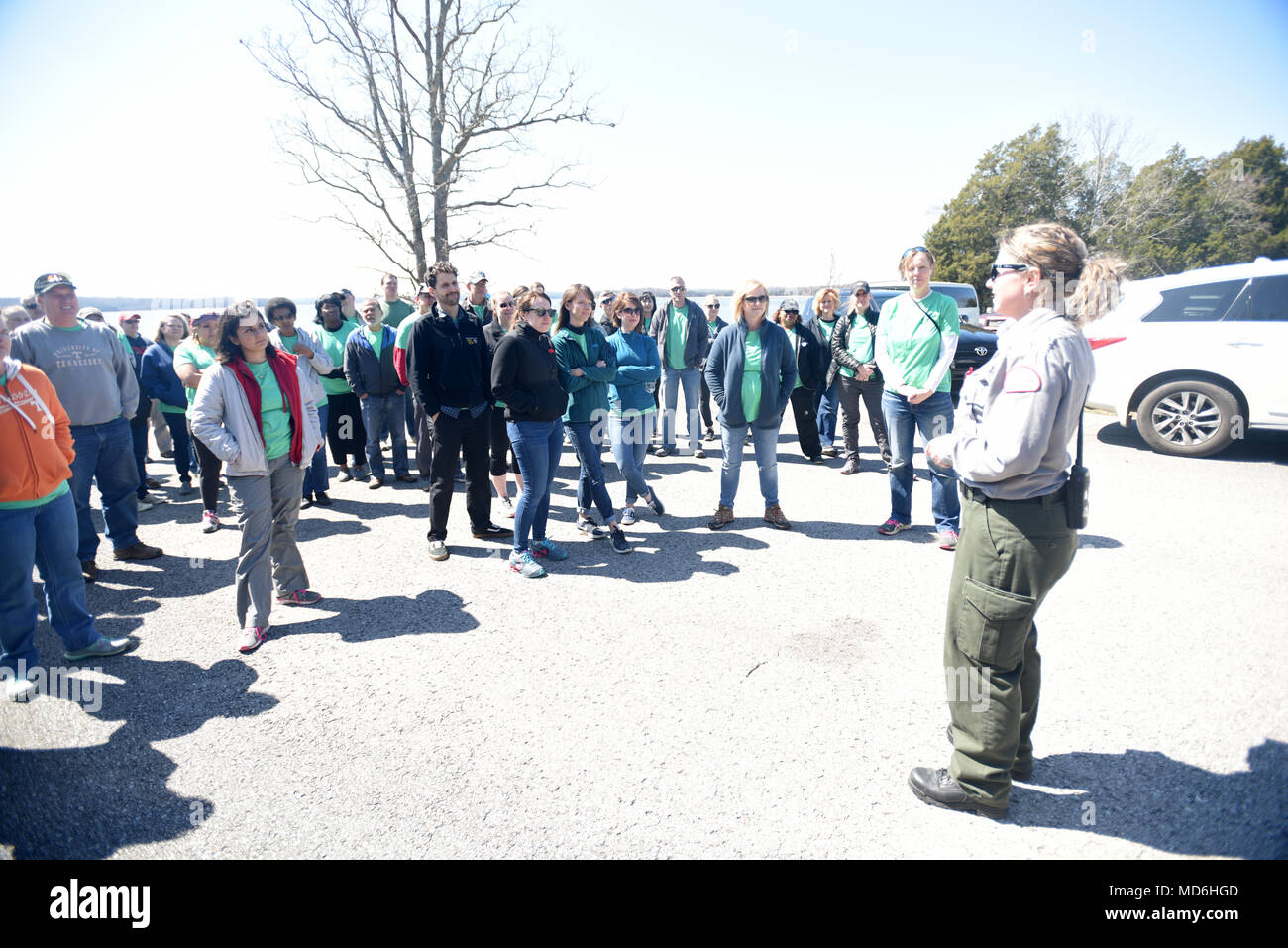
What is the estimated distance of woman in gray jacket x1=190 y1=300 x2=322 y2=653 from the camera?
12.7 ft

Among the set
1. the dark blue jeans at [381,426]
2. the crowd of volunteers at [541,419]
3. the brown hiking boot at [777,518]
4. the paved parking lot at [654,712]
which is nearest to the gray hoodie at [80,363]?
the crowd of volunteers at [541,419]

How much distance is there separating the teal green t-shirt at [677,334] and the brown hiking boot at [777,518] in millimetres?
3586

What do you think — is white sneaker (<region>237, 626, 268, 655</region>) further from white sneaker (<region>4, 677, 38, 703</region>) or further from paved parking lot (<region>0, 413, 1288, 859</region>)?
white sneaker (<region>4, 677, 38, 703</region>)

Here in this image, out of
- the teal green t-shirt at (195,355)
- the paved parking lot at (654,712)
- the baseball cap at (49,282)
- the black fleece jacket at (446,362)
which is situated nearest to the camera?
the paved parking lot at (654,712)

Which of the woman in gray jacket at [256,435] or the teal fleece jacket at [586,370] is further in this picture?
the teal fleece jacket at [586,370]

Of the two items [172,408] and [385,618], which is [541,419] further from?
[172,408]

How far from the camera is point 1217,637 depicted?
3.77 m

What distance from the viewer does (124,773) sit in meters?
2.91

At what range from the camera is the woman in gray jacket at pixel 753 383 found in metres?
5.77

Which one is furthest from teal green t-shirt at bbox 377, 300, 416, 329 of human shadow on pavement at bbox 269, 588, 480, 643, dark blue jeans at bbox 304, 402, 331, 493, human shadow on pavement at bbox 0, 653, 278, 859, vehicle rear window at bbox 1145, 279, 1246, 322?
vehicle rear window at bbox 1145, 279, 1246, 322

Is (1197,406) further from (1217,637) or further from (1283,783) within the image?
(1283,783)

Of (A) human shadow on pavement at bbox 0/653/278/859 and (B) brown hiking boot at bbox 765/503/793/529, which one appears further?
(B) brown hiking boot at bbox 765/503/793/529

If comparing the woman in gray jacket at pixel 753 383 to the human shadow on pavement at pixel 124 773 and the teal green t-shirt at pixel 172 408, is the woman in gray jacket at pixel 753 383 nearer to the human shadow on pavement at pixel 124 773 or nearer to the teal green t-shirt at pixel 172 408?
the human shadow on pavement at pixel 124 773

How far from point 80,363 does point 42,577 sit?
2051 millimetres
